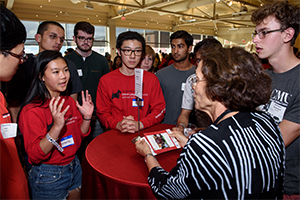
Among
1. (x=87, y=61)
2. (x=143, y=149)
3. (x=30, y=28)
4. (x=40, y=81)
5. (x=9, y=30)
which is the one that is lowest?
(x=143, y=149)

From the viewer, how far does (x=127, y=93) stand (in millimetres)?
2158

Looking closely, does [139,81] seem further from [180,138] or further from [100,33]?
[100,33]

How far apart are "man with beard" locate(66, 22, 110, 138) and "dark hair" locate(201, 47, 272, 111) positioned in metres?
2.24

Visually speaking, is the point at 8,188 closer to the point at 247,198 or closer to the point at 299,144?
the point at 247,198

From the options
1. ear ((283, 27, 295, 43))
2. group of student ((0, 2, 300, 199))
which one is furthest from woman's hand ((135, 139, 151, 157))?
ear ((283, 27, 295, 43))

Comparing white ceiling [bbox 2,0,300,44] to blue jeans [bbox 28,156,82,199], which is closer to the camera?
blue jeans [bbox 28,156,82,199]

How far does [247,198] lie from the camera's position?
827 millimetres

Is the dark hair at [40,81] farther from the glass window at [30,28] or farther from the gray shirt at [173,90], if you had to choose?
the glass window at [30,28]

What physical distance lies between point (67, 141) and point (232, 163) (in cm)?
134

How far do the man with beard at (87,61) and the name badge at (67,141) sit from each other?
1.19m

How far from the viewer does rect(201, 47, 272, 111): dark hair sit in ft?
2.94

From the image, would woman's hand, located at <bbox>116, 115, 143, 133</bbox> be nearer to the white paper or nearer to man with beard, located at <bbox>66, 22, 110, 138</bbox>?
the white paper

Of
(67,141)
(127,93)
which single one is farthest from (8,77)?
(127,93)

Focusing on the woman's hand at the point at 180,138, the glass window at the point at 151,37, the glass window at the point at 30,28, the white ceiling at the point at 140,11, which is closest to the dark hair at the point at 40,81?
the woman's hand at the point at 180,138
